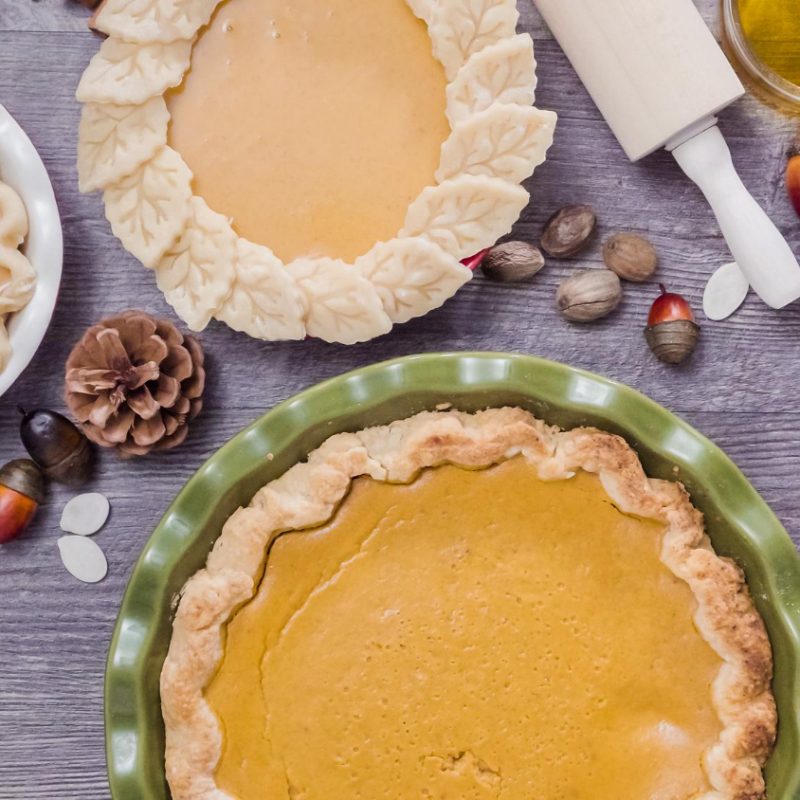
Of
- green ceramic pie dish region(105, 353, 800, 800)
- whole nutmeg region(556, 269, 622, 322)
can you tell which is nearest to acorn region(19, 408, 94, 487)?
green ceramic pie dish region(105, 353, 800, 800)

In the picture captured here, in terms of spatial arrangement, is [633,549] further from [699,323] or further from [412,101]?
[412,101]

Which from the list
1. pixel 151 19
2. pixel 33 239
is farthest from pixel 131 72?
pixel 33 239

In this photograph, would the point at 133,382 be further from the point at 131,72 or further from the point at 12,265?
the point at 131,72

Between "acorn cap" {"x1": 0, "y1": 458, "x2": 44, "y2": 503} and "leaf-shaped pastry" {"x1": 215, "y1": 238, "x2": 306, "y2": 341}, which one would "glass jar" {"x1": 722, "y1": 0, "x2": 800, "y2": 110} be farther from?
"acorn cap" {"x1": 0, "y1": 458, "x2": 44, "y2": 503}

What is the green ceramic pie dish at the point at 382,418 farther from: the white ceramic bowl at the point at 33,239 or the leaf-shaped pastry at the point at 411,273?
the white ceramic bowl at the point at 33,239

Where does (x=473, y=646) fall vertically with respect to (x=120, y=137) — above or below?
below

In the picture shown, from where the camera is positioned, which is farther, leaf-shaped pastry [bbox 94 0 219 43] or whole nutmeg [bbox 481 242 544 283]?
whole nutmeg [bbox 481 242 544 283]

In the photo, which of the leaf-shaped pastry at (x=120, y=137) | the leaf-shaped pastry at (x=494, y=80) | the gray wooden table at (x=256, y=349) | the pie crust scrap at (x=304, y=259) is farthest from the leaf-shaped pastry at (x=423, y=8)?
the leaf-shaped pastry at (x=120, y=137)
